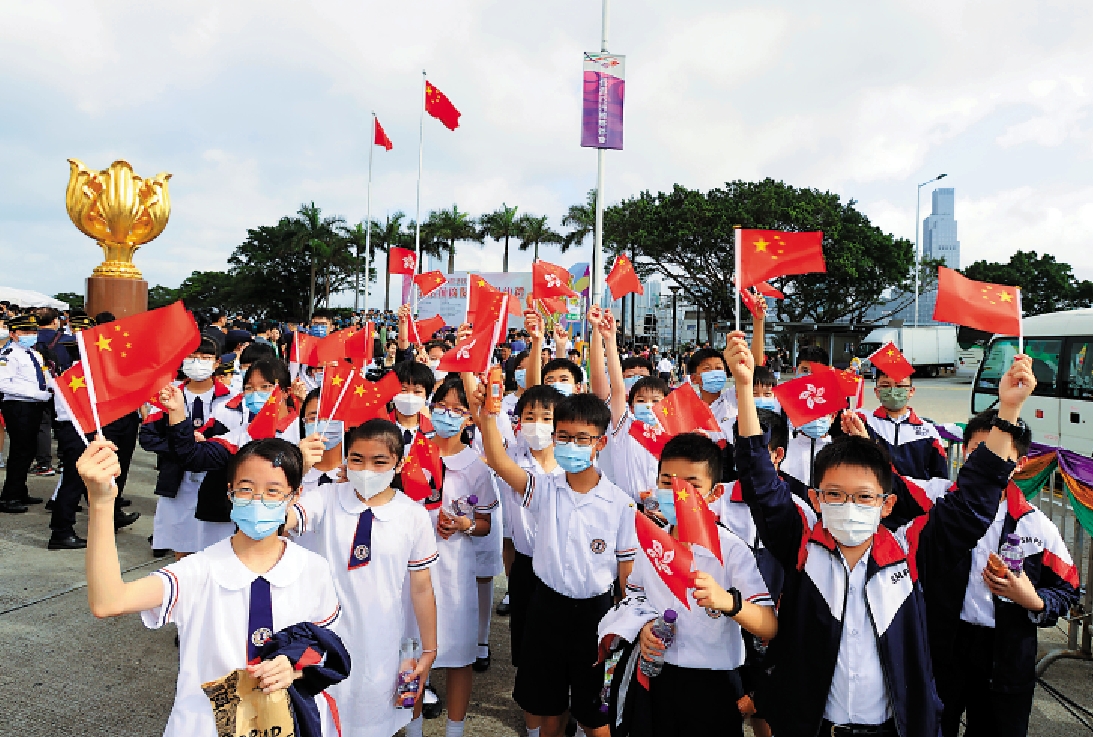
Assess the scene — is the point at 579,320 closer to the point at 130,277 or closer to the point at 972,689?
the point at 130,277

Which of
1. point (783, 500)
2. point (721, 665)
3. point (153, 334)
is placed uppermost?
point (153, 334)

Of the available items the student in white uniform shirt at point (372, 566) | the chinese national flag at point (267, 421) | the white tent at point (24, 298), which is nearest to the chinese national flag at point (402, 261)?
the chinese national flag at point (267, 421)

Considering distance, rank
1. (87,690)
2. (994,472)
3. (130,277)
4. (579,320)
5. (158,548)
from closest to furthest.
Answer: (994,472) < (87,690) < (158,548) < (130,277) < (579,320)

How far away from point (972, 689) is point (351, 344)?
16.4ft

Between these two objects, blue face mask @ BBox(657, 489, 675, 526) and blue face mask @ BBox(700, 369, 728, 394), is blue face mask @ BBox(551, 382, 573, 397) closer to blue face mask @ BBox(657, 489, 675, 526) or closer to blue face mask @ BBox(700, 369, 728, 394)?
blue face mask @ BBox(700, 369, 728, 394)

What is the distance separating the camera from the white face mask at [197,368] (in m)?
4.58

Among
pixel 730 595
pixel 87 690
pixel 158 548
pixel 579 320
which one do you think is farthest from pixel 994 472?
pixel 579 320

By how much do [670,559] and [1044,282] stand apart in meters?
46.0

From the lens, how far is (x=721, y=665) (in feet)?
7.38

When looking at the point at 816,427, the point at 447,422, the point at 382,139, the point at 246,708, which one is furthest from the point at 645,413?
the point at 382,139

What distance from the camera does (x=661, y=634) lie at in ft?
7.24

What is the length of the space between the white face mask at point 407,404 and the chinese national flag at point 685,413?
159cm

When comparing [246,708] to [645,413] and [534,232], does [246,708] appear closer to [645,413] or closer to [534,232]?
[645,413]

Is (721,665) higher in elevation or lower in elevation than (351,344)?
lower
